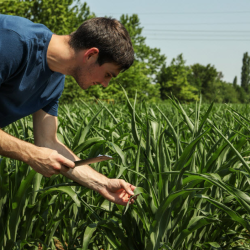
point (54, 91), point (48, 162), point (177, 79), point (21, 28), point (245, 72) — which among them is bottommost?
point (48, 162)

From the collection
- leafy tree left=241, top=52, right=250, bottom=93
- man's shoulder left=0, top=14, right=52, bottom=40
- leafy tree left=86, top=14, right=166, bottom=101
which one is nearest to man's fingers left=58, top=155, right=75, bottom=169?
man's shoulder left=0, top=14, right=52, bottom=40

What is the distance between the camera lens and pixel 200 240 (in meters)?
1.84

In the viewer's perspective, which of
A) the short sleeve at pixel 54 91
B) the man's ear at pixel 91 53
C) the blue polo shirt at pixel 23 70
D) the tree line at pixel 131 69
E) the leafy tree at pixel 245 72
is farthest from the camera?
the leafy tree at pixel 245 72

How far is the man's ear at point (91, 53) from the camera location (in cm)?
173

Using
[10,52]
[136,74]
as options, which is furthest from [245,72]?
[10,52]

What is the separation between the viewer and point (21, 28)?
63.6 inches

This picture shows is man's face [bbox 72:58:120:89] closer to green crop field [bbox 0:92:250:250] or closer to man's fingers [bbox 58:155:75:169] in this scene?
green crop field [bbox 0:92:250:250]

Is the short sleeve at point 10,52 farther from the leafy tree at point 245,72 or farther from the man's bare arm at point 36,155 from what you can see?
the leafy tree at point 245,72

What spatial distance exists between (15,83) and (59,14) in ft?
60.3

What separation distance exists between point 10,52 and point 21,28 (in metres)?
0.15

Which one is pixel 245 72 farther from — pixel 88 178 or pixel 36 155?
pixel 36 155

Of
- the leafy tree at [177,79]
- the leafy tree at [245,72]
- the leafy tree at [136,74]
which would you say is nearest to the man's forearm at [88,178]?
the leafy tree at [136,74]

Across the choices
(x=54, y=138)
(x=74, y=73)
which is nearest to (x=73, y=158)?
(x=54, y=138)

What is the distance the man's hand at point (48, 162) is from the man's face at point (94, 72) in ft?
1.73
